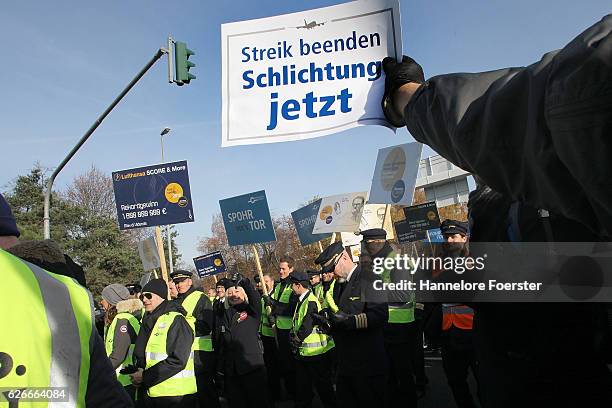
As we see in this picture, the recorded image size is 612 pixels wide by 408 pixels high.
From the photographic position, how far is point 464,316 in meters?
5.86

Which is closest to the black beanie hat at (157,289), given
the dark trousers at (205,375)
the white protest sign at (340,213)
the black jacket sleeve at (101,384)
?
the dark trousers at (205,375)

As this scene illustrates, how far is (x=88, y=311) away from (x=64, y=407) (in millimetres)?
280

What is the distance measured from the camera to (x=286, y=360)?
8695mm

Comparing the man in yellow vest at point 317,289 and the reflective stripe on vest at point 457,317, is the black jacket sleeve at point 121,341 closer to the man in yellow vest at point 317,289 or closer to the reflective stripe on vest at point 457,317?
the man in yellow vest at point 317,289

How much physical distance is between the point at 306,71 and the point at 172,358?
3.70 metres

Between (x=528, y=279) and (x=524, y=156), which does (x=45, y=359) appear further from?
(x=528, y=279)

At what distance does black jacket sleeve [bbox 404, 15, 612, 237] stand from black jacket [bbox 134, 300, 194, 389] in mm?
4633

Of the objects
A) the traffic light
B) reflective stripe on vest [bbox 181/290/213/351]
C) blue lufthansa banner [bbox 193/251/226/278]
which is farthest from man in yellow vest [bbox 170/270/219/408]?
blue lufthansa banner [bbox 193/251/226/278]

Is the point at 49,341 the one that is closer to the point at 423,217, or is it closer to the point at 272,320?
the point at 272,320

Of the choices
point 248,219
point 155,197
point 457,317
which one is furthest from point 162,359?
point 248,219

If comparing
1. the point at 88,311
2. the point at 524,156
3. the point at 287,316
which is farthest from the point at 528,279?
the point at 287,316

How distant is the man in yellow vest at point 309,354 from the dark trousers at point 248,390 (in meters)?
0.58

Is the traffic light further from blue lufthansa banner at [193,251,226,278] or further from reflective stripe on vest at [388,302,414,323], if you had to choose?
blue lufthansa banner at [193,251,226,278]

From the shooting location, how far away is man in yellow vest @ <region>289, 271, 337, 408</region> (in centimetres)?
662
